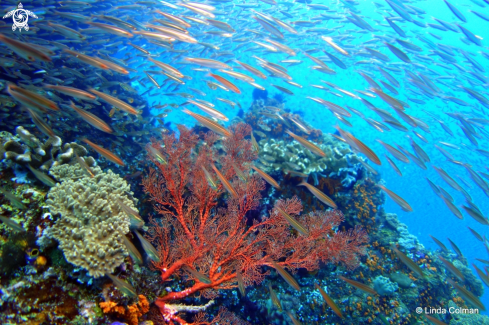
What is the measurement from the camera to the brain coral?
270 centimetres

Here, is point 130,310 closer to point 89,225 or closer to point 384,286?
point 89,225

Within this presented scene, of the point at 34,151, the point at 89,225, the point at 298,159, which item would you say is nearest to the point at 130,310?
the point at 89,225

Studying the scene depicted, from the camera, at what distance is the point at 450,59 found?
11.2 m

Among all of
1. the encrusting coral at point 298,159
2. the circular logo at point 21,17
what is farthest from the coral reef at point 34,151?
the circular logo at point 21,17

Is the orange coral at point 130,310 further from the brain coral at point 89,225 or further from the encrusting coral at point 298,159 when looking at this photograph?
the encrusting coral at point 298,159

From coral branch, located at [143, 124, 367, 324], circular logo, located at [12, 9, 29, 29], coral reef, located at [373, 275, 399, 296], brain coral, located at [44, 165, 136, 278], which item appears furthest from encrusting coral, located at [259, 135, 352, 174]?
circular logo, located at [12, 9, 29, 29]

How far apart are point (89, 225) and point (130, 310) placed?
130 centimetres

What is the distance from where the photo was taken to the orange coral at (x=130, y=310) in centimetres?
260

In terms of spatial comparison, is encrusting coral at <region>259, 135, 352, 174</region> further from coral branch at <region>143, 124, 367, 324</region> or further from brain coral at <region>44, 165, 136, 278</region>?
brain coral at <region>44, 165, 136, 278</region>

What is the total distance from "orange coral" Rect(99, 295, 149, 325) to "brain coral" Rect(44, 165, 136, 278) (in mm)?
389

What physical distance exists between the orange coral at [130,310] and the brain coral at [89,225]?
1.28ft

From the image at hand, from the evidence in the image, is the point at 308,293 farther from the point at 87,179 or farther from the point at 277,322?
the point at 87,179

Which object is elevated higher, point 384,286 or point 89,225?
point 89,225

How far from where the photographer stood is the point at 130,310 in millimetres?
2760
